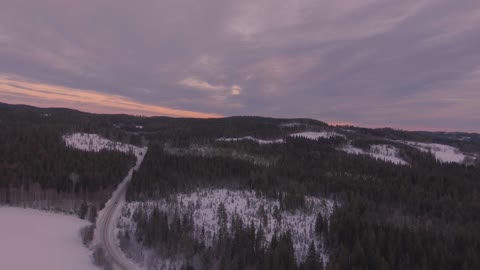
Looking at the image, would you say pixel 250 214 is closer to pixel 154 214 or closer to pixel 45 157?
pixel 154 214

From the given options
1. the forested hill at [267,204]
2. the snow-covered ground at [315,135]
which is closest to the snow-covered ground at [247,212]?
the forested hill at [267,204]

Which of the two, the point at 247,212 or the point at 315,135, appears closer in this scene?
the point at 247,212

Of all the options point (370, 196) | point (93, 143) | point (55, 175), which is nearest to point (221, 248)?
point (370, 196)

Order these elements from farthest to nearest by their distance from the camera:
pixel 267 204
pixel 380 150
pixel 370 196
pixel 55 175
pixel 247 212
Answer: pixel 380 150, pixel 55 175, pixel 370 196, pixel 267 204, pixel 247 212

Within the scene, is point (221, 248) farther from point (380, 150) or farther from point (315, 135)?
point (315, 135)

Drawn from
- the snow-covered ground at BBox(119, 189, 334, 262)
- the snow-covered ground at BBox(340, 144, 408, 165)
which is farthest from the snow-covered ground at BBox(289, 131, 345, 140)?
the snow-covered ground at BBox(119, 189, 334, 262)

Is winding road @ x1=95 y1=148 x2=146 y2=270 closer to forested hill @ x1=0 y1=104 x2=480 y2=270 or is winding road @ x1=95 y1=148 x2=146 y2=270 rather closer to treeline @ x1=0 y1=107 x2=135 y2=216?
forested hill @ x1=0 y1=104 x2=480 y2=270

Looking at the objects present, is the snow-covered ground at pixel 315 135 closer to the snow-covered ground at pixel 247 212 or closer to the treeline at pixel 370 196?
the treeline at pixel 370 196
